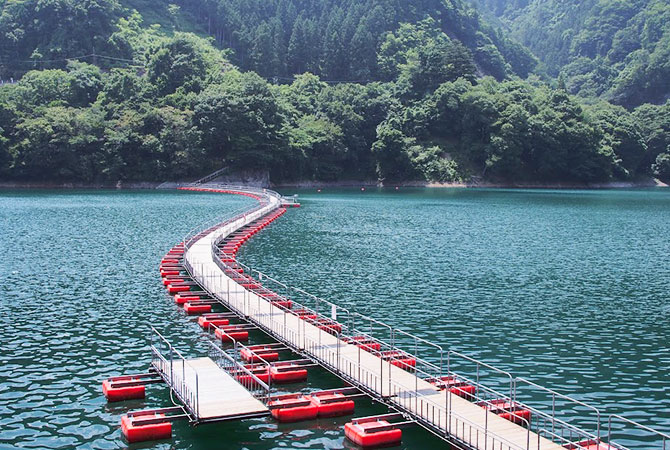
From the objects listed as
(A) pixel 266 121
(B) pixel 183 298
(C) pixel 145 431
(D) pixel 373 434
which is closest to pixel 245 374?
(C) pixel 145 431

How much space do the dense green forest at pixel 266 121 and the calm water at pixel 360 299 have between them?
182ft

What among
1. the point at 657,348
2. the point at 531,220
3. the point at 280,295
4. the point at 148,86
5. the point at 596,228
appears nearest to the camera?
the point at 657,348

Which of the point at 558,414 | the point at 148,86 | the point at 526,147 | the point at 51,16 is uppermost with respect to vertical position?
the point at 51,16

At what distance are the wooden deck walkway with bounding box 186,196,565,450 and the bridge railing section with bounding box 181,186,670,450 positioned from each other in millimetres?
35

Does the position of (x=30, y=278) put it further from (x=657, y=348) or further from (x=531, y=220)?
(x=531, y=220)

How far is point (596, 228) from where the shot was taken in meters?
80.6

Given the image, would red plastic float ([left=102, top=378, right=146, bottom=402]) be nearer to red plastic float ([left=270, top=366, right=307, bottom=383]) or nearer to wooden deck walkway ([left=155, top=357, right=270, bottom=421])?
wooden deck walkway ([left=155, top=357, right=270, bottom=421])

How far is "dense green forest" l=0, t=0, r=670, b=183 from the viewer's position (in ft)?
476

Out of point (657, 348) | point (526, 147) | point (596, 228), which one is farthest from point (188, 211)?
point (526, 147)

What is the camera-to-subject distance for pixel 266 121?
495ft

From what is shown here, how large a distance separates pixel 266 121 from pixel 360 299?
11339cm

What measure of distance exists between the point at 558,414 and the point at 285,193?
119 metres

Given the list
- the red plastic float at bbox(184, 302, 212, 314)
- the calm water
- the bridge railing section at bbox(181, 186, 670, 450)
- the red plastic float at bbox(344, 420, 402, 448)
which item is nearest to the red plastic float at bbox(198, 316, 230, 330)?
the calm water

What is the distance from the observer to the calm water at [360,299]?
78.2ft
